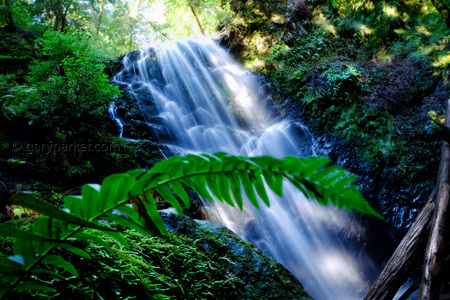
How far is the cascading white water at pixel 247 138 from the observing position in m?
6.17

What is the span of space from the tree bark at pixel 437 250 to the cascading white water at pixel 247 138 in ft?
11.1

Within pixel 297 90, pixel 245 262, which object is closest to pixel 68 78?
pixel 245 262

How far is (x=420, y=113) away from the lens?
746 cm

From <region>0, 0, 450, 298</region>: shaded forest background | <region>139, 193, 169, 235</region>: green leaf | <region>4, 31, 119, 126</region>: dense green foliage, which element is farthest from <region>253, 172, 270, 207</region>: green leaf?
<region>4, 31, 119, 126</region>: dense green foliage

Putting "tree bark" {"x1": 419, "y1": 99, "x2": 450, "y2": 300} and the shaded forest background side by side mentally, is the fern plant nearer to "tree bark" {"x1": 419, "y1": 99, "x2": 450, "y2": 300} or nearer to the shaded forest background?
"tree bark" {"x1": 419, "y1": 99, "x2": 450, "y2": 300}

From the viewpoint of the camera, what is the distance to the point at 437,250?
271 cm

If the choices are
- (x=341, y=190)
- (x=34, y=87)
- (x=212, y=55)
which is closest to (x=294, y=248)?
(x=341, y=190)

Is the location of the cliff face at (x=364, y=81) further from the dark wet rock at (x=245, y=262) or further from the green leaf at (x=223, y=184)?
the green leaf at (x=223, y=184)

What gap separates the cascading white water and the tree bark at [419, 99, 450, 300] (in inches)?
133

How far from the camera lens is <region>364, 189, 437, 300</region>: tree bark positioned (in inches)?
112

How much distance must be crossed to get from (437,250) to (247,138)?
7370 mm

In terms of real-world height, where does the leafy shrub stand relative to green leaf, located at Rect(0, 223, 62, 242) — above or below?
above

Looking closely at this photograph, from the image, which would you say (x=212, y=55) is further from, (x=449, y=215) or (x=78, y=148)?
(x=449, y=215)

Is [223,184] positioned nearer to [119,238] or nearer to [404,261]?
[119,238]
